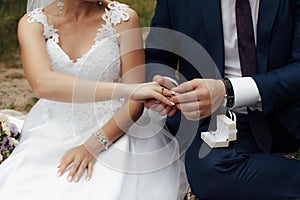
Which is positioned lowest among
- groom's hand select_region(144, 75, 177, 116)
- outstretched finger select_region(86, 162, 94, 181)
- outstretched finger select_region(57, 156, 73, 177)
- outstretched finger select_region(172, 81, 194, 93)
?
outstretched finger select_region(86, 162, 94, 181)

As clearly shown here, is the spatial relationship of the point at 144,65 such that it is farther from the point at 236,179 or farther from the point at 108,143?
the point at 236,179

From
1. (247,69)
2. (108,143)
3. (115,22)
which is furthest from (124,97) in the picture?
(247,69)

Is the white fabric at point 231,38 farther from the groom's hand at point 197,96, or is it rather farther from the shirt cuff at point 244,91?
the groom's hand at point 197,96

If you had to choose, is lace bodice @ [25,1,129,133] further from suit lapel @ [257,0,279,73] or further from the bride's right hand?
suit lapel @ [257,0,279,73]

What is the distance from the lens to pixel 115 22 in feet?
8.25

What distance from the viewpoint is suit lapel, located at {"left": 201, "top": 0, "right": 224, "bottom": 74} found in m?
2.39

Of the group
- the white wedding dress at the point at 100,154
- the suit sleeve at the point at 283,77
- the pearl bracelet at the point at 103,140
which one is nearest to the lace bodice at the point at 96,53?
the white wedding dress at the point at 100,154

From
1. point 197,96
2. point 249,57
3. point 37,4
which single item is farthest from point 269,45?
point 37,4

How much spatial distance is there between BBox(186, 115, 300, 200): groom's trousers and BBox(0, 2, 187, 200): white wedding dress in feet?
0.58

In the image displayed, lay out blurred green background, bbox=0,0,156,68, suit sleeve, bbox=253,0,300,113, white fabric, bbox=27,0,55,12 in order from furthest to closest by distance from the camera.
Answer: blurred green background, bbox=0,0,156,68 → white fabric, bbox=27,0,55,12 → suit sleeve, bbox=253,0,300,113

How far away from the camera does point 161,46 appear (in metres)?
2.61

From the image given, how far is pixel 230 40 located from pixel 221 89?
32 cm

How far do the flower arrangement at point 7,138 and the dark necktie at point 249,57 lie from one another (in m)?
1.12

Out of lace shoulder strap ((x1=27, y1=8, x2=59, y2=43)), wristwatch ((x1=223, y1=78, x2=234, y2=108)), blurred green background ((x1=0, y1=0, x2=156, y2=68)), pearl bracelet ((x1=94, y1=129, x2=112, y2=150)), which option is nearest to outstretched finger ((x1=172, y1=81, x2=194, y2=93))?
wristwatch ((x1=223, y1=78, x2=234, y2=108))
